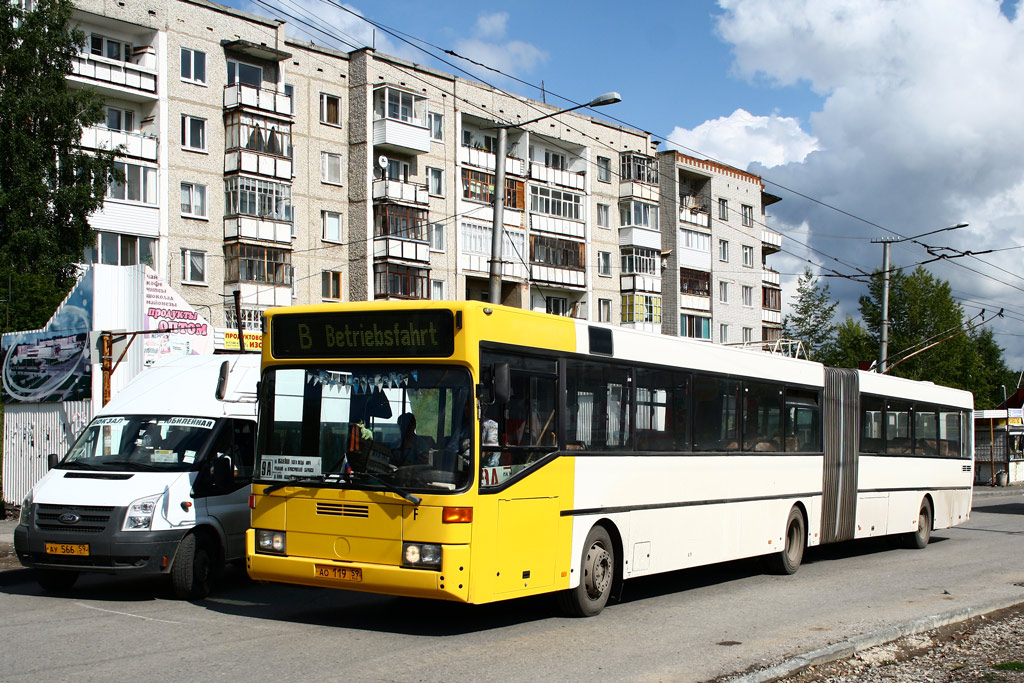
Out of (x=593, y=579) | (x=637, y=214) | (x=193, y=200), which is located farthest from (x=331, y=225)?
(x=593, y=579)

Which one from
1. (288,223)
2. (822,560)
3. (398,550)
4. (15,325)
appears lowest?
(822,560)

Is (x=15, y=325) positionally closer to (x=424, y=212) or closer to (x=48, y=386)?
(x=48, y=386)

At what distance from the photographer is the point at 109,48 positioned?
4084cm

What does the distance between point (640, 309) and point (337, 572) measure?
173ft

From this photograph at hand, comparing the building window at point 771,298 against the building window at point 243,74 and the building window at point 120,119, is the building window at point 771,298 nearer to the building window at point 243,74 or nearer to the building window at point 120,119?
the building window at point 243,74

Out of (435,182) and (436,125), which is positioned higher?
(436,125)

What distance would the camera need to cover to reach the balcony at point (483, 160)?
170ft

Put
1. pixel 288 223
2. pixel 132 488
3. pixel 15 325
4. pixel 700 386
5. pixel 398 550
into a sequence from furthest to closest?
pixel 288 223 → pixel 15 325 → pixel 700 386 → pixel 132 488 → pixel 398 550

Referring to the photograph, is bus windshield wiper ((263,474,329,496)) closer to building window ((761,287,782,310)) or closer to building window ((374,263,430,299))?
building window ((374,263,430,299))

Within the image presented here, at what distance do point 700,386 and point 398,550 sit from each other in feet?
18.0

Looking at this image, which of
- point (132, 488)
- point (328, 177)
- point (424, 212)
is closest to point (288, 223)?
point (328, 177)

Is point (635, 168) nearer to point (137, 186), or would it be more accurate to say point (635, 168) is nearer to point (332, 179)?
point (332, 179)

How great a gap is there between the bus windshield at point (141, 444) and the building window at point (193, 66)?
3196 cm

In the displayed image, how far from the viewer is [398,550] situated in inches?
369
